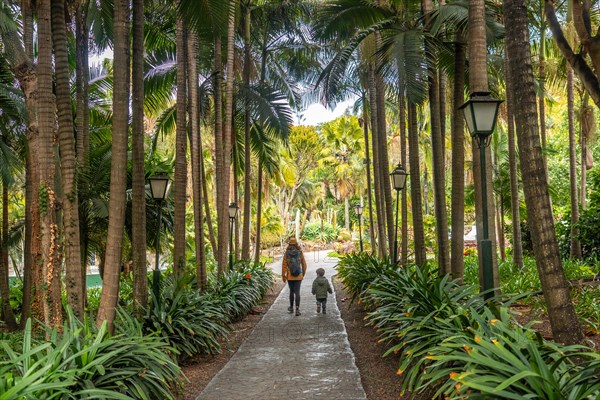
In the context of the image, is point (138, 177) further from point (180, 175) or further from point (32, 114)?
point (180, 175)

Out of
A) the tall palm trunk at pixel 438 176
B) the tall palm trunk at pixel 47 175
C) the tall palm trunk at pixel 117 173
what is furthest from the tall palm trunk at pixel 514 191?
the tall palm trunk at pixel 47 175

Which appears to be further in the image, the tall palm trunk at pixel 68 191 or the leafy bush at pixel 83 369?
the tall palm trunk at pixel 68 191

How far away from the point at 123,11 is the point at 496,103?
480 cm

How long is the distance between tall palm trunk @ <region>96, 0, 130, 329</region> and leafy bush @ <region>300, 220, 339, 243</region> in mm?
47422

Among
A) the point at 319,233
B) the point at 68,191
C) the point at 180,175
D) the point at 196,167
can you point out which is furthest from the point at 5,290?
the point at 319,233

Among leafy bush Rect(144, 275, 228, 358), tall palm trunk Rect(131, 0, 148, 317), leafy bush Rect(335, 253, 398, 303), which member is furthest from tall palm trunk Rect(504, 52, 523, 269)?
tall palm trunk Rect(131, 0, 148, 317)

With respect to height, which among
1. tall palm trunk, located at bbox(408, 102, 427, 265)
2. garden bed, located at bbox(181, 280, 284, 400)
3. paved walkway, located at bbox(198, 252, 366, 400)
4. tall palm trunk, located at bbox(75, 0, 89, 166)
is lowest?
garden bed, located at bbox(181, 280, 284, 400)

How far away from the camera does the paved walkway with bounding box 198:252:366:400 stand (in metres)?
5.86

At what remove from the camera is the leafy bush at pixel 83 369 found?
11.5 ft

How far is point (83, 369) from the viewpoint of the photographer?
3938 mm

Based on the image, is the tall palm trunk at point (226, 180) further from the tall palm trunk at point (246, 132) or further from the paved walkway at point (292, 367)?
the paved walkway at point (292, 367)

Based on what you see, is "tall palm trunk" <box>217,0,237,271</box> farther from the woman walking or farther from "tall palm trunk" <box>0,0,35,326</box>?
"tall palm trunk" <box>0,0,35,326</box>

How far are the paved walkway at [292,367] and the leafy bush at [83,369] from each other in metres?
1.18

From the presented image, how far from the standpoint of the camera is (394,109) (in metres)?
22.2
